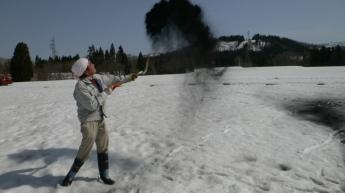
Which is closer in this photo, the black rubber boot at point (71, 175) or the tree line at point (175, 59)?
the black rubber boot at point (71, 175)

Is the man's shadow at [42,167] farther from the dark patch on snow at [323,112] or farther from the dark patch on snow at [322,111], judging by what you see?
the dark patch on snow at [322,111]

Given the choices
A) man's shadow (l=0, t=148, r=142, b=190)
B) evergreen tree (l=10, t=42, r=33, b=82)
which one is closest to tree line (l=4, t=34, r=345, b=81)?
evergreen tree (l=10, t=42, r=33, b=82)

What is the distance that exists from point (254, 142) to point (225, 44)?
266 centimetres

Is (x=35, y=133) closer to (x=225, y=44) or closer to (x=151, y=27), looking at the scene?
(x=151, y=27)

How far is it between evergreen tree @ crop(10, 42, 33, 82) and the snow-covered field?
44.1 metres

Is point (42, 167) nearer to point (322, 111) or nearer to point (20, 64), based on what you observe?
point (322, 111)

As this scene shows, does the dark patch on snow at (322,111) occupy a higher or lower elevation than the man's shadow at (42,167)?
higher

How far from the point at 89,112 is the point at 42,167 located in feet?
7.29

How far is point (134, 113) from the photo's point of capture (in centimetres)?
1395

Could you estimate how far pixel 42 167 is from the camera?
744 cm

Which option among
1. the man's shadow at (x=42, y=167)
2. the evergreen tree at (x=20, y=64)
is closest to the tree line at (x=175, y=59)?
the evergreen tree at (x=20, y=64)

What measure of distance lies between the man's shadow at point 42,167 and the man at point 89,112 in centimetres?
49

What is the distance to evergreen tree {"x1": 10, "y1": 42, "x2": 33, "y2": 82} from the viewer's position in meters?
55.0

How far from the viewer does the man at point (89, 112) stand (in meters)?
6.05
